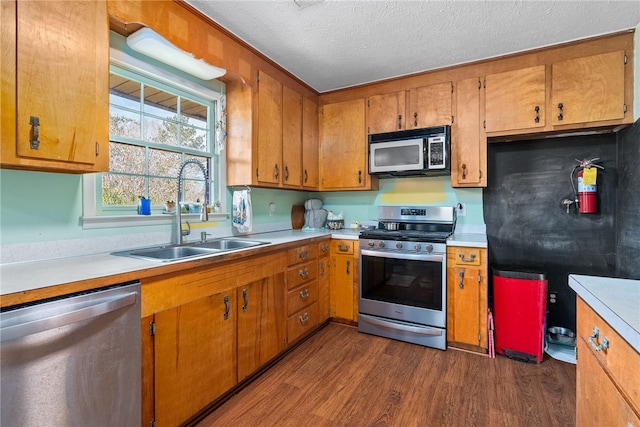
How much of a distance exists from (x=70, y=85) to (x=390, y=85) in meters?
2.55

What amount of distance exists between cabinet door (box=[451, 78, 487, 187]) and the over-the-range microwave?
0.08 m

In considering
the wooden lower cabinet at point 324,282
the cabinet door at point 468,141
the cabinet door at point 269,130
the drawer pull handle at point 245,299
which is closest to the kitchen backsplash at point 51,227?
the cabinet door at point 269,130

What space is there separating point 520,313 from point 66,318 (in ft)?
9.10

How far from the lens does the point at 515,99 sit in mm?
2490

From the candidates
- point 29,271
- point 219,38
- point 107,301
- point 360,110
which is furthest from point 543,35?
point 29,271

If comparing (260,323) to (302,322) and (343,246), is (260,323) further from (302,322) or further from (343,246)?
(343,246)

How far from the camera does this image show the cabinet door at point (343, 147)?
315cm

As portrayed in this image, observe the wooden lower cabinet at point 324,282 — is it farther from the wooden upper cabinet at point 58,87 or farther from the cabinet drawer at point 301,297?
the wooden upper cabinet at point 58,87

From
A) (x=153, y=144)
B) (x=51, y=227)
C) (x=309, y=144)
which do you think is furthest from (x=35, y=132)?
(x=309, y=144)

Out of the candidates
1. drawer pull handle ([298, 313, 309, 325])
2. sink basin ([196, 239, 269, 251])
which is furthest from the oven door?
sink basin ([196, 239, 269, 251])

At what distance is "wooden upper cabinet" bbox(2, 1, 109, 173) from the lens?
1197mm

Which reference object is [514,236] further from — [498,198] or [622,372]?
[622,372]

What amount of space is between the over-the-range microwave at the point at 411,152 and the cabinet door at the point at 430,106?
0.09m

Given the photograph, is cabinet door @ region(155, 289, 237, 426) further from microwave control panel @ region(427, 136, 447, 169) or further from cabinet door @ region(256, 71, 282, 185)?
microwave control panel @ region(427, 136, 447, 169)
